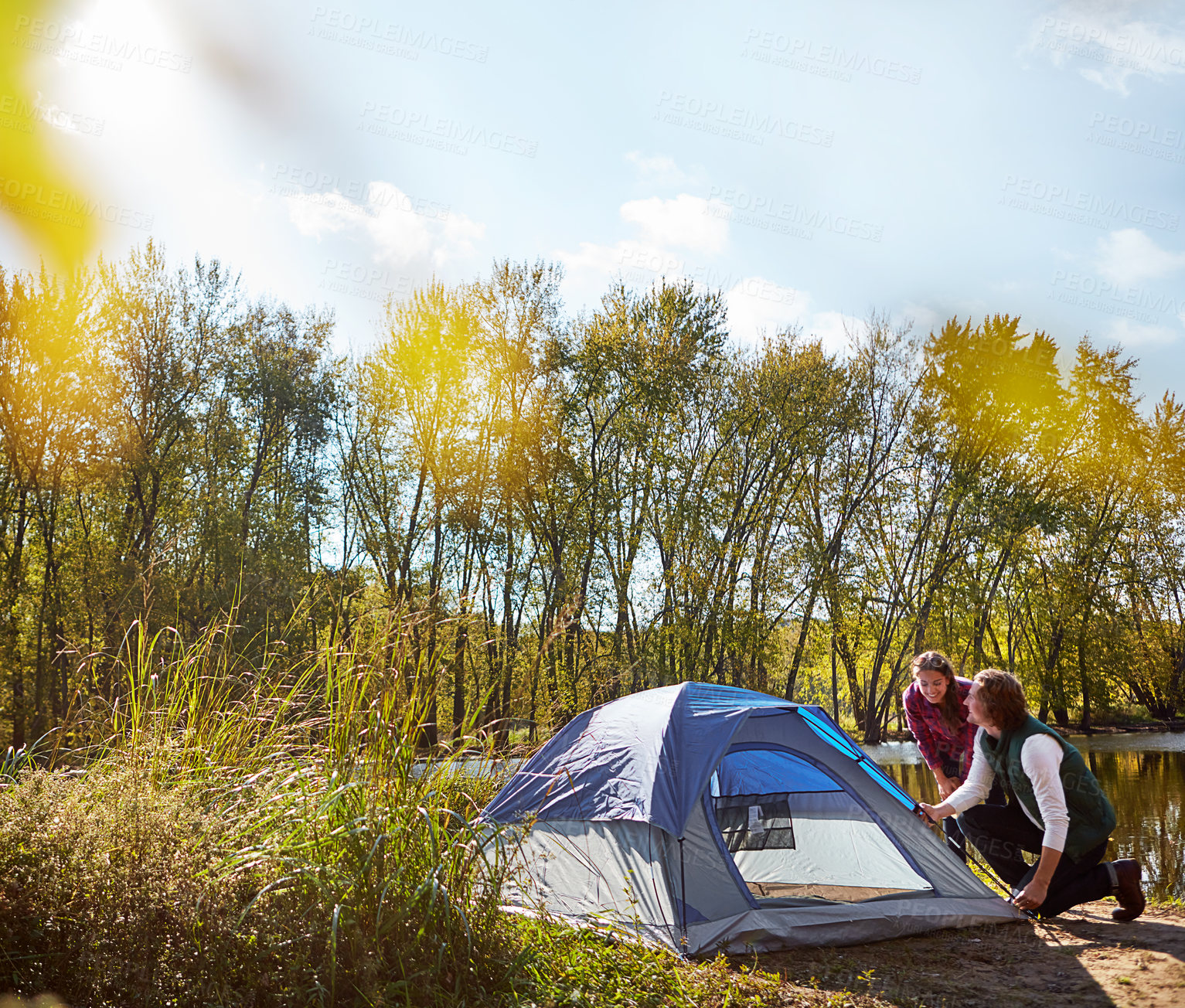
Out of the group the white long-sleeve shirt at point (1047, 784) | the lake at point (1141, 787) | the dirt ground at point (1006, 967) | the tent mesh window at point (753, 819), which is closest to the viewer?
the dirt ground at point (1006, 967)

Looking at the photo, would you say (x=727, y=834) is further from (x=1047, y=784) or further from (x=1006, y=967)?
(x=1047, y=784)

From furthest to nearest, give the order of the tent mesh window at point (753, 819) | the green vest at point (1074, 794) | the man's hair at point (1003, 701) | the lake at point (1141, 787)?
the lake at point (1141, 787) → the tent mesh window at point (753, 819) → the man's hair at point (1003, 701) → the green vest at point (1074, 794)

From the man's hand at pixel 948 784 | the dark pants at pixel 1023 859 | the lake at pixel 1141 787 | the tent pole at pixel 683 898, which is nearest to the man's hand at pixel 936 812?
the dark pants at pixel 1023 859

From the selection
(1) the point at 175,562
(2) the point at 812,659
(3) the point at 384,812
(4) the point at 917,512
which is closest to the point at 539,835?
(3) the point at 384,812

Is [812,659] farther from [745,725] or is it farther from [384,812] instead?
→ [384,812]

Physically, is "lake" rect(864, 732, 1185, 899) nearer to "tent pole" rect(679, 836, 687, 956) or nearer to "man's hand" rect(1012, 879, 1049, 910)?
"man's hand" rect(1012, 879, 1049, 910)

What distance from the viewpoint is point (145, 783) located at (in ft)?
9.43

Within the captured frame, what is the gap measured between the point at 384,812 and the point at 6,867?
4.04 feet

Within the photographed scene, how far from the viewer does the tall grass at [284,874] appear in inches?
101

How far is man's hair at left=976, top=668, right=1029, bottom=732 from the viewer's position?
14.4 ft

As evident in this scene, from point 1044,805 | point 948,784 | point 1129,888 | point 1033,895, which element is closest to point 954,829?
point 948,784

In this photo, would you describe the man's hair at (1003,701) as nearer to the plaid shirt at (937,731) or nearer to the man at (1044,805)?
the man at (1044,805)

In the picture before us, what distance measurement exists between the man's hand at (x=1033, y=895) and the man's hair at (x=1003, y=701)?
29.8 inches

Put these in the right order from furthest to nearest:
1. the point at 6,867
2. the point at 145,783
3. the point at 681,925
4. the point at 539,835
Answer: the point at 539,835, the point at 681,925, the point at 145,783, the point at 6,867
